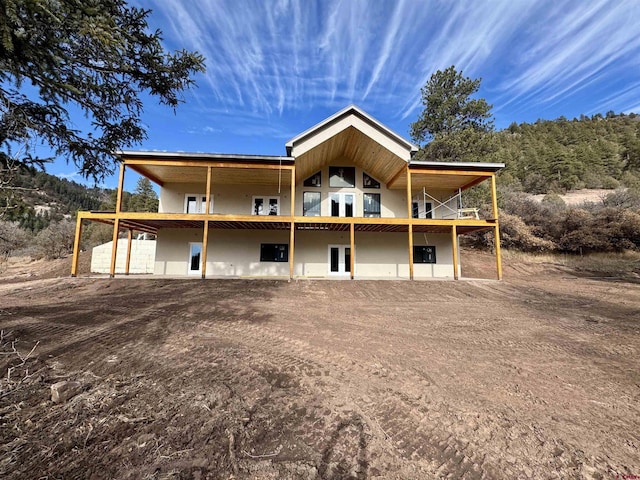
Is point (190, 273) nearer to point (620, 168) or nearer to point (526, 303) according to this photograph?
point (526, 303)

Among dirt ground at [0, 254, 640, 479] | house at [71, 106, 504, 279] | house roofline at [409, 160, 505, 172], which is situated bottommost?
dirt ground at [0, 254, 640, 479]

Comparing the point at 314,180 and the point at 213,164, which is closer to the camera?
the point at 213,164

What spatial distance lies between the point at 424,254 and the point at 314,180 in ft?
25.0

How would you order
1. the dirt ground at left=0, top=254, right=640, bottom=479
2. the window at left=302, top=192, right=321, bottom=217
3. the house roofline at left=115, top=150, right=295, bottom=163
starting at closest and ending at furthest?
1. the dirt ground at left=0, top=254, right=640, bottom=479
2. the house roofline at left=115, top=150, right=295, bottom=163
3. the window at left=302, top=192, right=321, bottom=217

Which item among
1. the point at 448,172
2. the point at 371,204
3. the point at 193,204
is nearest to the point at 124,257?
the point at 193,204

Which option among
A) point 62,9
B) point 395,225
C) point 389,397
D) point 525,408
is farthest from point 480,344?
point 395,225

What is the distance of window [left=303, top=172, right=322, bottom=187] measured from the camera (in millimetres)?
16516

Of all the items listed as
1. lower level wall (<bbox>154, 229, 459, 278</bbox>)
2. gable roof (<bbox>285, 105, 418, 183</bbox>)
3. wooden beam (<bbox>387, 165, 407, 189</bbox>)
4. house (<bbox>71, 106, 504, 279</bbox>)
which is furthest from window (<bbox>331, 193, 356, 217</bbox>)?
gable roof (<bbox>285, 105, 418, 183</bbox>)

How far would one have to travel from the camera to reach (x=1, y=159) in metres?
3.90

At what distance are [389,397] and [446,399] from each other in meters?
0.65

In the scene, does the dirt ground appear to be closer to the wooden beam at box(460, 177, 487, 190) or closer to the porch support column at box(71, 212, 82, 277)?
the porch support column at box(71, 212, 82, 277)

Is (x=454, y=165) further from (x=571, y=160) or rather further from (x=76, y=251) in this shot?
(x=571, y=160)

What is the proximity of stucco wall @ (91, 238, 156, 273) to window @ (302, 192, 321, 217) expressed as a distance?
1157cm

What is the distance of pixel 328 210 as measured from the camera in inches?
645
